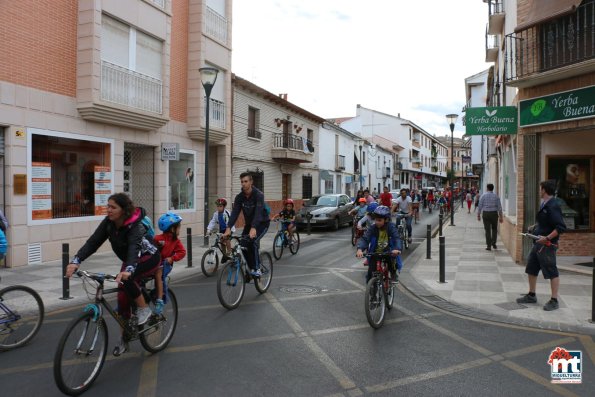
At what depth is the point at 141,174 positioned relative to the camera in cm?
1466

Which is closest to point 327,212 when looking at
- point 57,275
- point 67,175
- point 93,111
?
point 93,111

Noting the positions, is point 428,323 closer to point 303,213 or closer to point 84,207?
point 84,207

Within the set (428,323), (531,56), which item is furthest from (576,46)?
(428,323)

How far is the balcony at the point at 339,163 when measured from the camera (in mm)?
34875

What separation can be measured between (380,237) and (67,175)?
861 cm

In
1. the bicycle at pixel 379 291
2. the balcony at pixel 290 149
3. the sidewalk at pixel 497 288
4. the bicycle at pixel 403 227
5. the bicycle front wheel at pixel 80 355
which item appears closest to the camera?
the bicycle front wheel at pixel 80 355

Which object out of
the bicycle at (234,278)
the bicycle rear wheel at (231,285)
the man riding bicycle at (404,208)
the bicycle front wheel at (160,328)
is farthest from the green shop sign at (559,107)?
the bicycle front wheel at (160,328)

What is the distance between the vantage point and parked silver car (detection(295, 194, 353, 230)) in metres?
19.2

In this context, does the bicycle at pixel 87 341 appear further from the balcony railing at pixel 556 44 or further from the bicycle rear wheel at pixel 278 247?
the balcony railing at pixel 556 44

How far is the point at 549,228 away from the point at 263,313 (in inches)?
166

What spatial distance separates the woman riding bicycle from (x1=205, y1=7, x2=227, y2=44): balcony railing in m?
13.6

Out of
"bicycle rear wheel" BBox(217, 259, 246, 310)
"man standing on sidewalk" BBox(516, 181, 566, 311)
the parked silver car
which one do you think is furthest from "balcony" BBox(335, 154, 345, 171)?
"bicycle rear wheel" BBox(217, 259, 246, 310)

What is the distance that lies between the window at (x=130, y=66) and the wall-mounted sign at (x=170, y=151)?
110cm

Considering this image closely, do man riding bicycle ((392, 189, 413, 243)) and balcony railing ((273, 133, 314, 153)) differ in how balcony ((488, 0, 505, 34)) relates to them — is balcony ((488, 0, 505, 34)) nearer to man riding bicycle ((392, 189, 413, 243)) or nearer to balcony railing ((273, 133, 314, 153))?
man riding bicycle ((392, 189, 413, 243))
